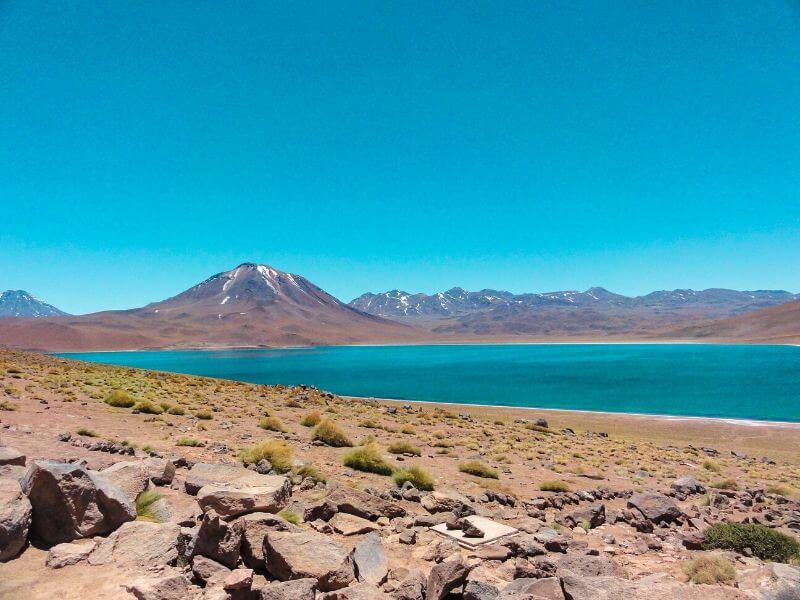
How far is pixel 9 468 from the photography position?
7.45m

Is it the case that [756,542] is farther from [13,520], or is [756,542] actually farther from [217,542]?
[13,520]

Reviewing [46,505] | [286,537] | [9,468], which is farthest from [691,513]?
[9,468]

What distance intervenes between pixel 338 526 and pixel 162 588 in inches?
134

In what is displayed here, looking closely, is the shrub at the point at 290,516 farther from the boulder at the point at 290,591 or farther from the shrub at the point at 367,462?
the shrub at the point at 367,462

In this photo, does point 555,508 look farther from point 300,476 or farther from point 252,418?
point 252,418

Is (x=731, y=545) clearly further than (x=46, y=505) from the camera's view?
Yes

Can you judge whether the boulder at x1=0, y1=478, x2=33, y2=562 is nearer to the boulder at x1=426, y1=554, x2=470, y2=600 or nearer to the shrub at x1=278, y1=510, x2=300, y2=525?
the shrub at x1=278, y1=510, x2=300, y2=525

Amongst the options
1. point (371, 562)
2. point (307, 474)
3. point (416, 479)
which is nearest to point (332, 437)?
point (416, 479)

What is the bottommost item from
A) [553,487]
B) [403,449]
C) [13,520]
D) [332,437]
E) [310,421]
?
[553,487]

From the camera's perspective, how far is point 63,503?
600 cm

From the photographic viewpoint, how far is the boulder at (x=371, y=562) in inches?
242

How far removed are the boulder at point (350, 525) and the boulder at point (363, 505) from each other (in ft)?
0.49

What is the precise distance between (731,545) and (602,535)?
2.31 m

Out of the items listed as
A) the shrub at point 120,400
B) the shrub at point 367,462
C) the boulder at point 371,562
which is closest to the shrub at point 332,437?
the shrub at point 367,462
